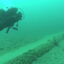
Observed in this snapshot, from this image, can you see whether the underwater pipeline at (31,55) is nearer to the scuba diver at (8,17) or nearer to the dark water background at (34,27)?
the scuba diver at (8,17)

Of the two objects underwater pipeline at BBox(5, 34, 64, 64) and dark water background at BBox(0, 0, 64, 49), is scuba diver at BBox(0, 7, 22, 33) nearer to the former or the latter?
dark water background at BBox(0, 0, 64, 49)

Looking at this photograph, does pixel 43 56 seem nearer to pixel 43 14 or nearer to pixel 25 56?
pixel 25 56

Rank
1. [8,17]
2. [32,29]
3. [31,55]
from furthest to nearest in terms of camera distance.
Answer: [32,29]
[31,55]
[8,17]

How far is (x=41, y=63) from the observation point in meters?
3.66

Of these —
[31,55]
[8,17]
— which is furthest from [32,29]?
[8,17]

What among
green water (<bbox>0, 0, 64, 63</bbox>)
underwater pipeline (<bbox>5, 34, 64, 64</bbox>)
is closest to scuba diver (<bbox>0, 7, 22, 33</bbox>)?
green water (<bbox>0, 0, 64, 63</bbox>)

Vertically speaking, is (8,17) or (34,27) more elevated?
(34,27)

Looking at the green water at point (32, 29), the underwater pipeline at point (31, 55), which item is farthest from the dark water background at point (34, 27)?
the underwater pipeline at point (31, 55)

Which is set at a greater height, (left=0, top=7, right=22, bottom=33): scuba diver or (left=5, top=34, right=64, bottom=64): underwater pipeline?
(left=0, top=7, right=22, bottom=33): scuba diver

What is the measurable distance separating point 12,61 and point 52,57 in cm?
110

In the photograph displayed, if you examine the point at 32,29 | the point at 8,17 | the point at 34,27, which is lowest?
the point at 8,17

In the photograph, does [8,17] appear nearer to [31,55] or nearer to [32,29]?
[31,55]

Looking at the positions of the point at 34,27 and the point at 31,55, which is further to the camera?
the point at 34,27

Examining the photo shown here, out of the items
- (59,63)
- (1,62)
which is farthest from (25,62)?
(59,63)
